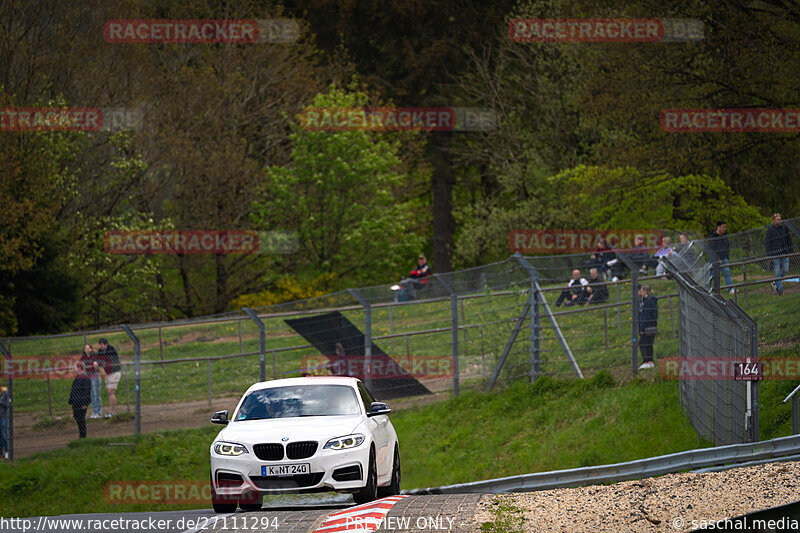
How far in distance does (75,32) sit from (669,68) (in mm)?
21681

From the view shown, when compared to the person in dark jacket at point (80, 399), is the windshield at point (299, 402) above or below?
above

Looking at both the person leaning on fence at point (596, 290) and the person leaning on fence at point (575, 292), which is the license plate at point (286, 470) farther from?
the person leaning on fence at point (596, 290)

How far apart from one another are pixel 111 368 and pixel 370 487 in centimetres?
1141

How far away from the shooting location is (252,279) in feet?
153

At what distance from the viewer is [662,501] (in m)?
9.61

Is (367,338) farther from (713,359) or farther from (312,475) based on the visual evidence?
(312,475)

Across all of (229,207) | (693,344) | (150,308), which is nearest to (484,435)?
(693,344)

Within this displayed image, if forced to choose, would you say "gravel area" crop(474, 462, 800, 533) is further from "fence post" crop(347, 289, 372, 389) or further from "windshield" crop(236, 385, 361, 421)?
"fence post" crop(347, 289, 372, 389)

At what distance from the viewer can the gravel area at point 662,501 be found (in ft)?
29.6

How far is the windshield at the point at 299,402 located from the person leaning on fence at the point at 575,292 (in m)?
8.50
